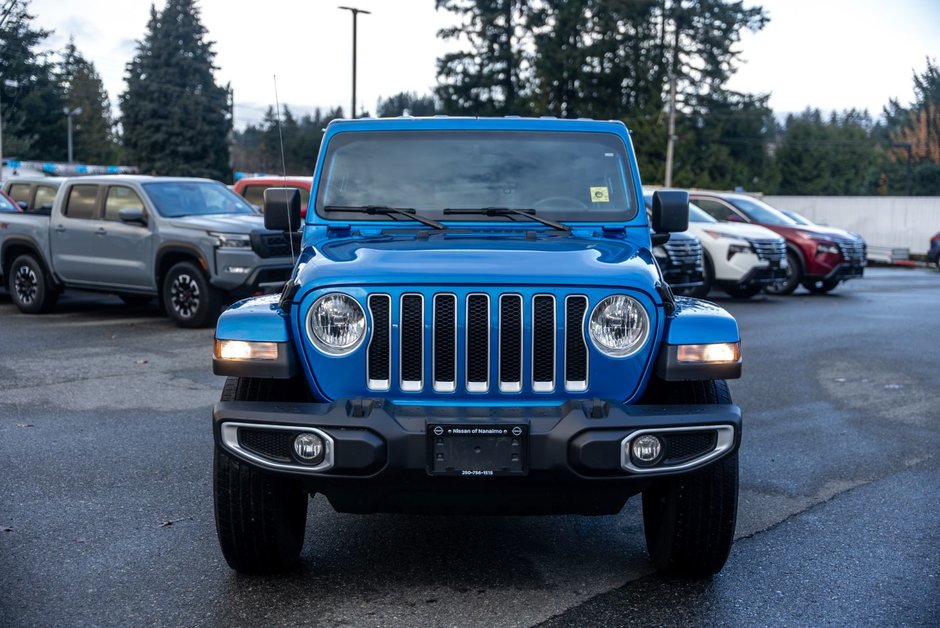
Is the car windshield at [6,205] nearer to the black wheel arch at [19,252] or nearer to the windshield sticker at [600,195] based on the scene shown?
the black wheel arch at [19,252]

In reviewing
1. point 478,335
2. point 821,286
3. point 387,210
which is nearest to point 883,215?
point 821,286

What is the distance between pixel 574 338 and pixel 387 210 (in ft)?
5.13

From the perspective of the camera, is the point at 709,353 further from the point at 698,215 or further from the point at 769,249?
the point at 698,215

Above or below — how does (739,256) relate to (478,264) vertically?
below

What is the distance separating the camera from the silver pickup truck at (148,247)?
12914 mm

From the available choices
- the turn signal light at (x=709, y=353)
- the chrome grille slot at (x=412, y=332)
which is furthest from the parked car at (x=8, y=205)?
the turn signal light at (x=709, y=353)

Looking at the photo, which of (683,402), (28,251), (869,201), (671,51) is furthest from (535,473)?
(671,51)

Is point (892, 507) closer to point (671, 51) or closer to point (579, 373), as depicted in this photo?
point (579, 373)

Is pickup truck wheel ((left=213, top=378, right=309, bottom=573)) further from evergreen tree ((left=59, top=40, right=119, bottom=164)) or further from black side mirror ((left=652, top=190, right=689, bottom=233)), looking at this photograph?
evergreen tree ((left=59, top=40, right=119, bottom=164))

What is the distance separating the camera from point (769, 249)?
671 inches

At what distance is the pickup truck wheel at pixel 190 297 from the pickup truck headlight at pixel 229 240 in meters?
0.42

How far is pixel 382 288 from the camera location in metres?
4.13

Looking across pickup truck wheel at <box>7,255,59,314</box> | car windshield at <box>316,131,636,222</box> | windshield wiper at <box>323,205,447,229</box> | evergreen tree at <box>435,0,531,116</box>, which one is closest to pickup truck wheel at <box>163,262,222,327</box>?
pickup truck wheel at <box>7,255,59,314</box>

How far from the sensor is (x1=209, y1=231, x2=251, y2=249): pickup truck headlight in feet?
42.2
